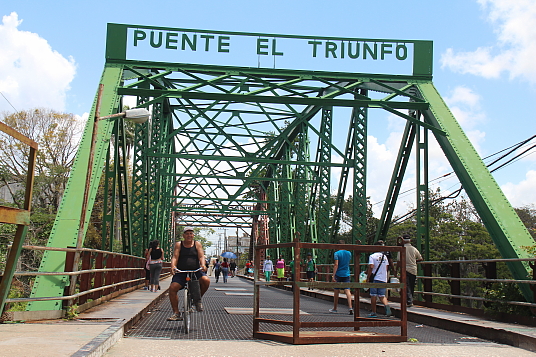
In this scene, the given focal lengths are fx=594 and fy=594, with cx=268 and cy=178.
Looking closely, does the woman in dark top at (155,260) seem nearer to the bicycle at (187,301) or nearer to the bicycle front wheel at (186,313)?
the bicycle at (187,301)

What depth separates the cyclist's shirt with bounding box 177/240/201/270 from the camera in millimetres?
8539

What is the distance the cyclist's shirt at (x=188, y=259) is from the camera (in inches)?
336

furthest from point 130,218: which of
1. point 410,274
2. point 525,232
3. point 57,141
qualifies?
point 57,141

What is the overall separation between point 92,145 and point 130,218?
6769 millimetres

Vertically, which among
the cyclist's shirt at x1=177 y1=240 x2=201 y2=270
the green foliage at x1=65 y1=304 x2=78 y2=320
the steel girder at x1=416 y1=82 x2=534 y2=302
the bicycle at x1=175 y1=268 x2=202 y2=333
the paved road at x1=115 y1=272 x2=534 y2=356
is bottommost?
the paved road at x1=115 y1=272 x2=534 y2=356

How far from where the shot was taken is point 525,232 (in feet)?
37.3

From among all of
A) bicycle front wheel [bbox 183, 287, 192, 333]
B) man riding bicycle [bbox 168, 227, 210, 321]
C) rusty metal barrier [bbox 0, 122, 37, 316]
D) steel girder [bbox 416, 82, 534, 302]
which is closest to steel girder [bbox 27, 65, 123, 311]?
man riding bicycle [bbox 168, 227, 210, 321]

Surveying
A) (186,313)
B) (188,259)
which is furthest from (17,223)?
(188,259)

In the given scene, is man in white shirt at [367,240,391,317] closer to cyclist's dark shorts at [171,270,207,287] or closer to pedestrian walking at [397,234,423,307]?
pedestrian walking at [397,234,423,307]

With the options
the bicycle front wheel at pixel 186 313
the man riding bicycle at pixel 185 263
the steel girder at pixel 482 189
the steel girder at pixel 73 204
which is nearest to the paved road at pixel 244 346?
the bicycle front wheel at pixel 186 313

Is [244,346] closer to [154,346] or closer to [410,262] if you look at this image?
[154,346]

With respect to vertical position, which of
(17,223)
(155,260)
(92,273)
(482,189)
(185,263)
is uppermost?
(482,189)

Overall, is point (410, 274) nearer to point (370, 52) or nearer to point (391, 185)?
point (391, 185)

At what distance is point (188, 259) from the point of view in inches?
337
